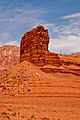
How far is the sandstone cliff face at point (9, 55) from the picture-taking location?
488 feet

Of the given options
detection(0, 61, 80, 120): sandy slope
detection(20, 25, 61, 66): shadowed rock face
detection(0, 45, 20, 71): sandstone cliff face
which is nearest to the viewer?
detection(0, 61, 80, 120): sandy slope

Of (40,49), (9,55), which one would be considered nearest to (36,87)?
(40,49)

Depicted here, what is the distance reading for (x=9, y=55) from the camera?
509ft

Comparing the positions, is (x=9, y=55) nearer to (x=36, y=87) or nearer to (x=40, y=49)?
(x=40, y=49)

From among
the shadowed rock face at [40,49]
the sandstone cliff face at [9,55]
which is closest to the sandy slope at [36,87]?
the shadowed rock face at [40,49]

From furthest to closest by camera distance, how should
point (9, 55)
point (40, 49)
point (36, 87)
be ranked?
point (9, 55), point (40, 49), point (36, 87)

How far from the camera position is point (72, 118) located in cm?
2870

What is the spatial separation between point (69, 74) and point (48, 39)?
7.63m

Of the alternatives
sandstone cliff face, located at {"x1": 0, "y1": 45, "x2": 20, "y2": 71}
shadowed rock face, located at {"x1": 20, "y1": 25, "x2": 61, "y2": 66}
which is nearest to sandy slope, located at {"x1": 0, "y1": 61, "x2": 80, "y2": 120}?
shadowed rock face, located at {"x1": 20, "y1": 25, "x2": 61, "y2": 66}

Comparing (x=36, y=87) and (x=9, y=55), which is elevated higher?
(x=9, y=55)

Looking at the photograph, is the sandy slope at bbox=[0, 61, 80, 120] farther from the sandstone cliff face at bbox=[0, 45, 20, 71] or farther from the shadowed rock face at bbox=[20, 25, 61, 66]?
the sandstone cliff face at bbox=[0, 45, 20, 71]

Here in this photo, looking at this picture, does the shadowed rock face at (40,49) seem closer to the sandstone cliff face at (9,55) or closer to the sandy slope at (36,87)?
the sandy slope at (36,87)

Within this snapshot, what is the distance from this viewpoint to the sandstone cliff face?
5861 inches

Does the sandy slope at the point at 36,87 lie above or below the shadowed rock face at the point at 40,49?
below
